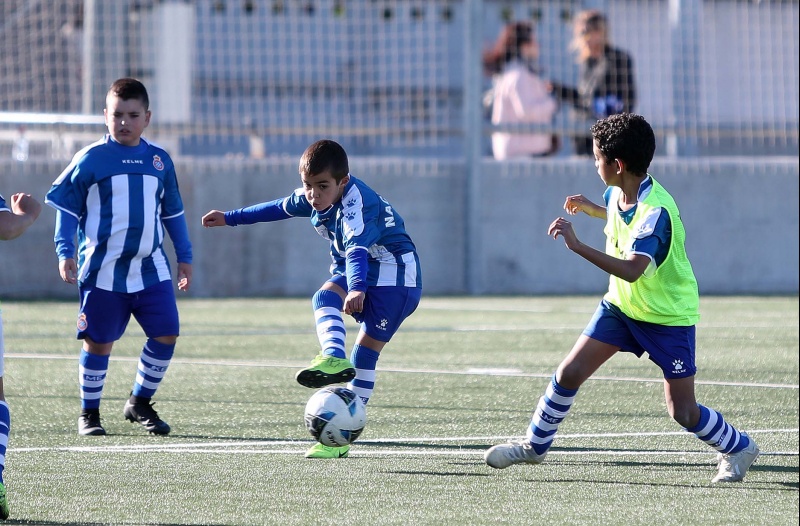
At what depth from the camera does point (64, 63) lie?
14.6m

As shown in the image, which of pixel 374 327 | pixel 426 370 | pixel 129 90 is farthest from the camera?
pixel 426 370

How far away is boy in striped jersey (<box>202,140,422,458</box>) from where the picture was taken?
17.8ft

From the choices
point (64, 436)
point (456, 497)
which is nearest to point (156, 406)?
point (64, 436)

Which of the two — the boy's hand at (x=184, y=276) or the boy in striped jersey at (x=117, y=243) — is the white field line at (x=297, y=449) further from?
the boy's hand at (x=184, y=276)

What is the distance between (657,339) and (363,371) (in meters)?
1.39

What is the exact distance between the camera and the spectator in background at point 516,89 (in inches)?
568

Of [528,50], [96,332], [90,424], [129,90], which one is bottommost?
[90,424]

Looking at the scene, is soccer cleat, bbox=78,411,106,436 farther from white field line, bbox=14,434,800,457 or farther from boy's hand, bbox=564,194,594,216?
boy's hand, bbox=564,194,594,216

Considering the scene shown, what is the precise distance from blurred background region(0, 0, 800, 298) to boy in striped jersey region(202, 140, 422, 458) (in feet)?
26.8

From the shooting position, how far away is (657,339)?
199 inches

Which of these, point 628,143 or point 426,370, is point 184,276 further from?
point 628,143

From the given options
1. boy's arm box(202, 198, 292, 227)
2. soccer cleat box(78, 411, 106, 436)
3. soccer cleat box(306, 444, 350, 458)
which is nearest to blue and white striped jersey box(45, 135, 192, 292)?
boy's arm box(202, 198, 292, 227)

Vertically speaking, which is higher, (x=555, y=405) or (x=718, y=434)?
(x=555, y=405)

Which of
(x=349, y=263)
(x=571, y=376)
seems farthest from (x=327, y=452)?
(x=571, y=376)
